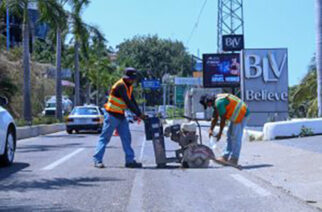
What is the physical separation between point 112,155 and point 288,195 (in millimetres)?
6940

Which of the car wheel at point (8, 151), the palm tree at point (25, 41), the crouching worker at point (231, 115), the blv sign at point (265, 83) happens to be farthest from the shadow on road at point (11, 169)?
the blv sign at point (265, 83)

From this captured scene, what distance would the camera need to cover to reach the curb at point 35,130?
23391mm

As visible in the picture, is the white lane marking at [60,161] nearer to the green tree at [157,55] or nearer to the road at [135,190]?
the road at [135,190]

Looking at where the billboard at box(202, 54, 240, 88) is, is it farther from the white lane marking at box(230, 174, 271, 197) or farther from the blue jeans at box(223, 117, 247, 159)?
the white lane marking at box(230, 174, 271, 197)

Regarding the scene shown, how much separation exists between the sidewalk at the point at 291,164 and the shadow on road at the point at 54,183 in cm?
289

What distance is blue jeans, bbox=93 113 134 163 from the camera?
11.1m

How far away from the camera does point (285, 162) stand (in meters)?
11.7

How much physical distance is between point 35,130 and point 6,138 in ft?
48.7

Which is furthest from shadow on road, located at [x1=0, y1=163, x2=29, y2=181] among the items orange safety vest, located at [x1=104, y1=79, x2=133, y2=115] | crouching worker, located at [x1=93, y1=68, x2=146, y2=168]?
orange safety vest, located at [x1=104, y1=79, x2=133, y2=115]

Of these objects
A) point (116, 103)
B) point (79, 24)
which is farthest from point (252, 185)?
point (79, 24)

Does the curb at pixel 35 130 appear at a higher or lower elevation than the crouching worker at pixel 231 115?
lower

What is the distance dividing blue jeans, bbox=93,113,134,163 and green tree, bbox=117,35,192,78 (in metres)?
70.8

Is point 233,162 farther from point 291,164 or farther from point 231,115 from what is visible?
point 291,164

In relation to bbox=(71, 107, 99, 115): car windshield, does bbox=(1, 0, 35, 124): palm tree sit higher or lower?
higher
